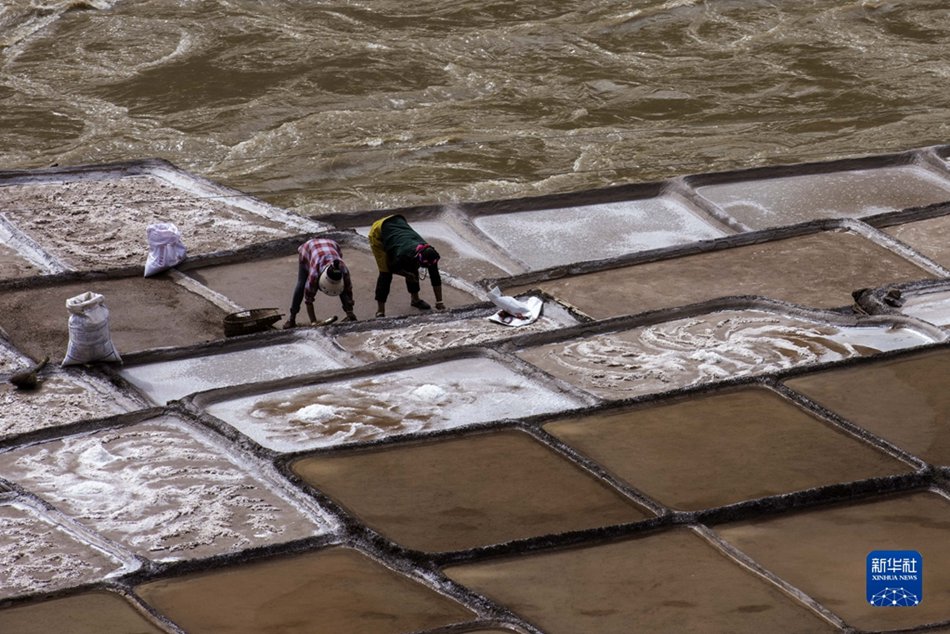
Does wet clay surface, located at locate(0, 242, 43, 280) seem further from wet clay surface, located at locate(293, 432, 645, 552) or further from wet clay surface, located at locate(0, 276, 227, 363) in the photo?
wet clay surface, located at locate(293, 432, 645, 552)

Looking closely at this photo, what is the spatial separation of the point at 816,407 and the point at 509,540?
1.68 metres

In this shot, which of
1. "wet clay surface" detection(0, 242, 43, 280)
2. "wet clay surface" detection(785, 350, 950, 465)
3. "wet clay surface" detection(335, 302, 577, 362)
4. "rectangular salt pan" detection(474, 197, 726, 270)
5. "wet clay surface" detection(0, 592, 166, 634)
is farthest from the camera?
"rectangular salt pan" detection(474, 197, 726, 270)

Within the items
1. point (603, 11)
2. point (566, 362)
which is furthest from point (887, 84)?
point (566, 362)

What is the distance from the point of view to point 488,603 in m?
4.73

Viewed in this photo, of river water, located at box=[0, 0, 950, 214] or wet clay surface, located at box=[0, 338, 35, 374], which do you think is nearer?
wet clay surface, located at box=[0, 338, 35, 374]

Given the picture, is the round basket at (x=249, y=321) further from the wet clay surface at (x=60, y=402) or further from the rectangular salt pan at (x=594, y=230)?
the rectangular salt pan at (x=594, y=230)

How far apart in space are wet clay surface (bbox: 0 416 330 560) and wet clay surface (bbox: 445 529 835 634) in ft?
2.66

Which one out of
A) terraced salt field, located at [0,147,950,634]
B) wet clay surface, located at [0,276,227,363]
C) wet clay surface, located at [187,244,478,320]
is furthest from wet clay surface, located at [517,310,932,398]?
wet clay surface, located at [0,276,227,363]

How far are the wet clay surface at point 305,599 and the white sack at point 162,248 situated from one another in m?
3.75

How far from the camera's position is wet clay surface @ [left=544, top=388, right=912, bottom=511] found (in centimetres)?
548

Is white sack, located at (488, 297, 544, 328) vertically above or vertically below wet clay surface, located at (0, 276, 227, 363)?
above

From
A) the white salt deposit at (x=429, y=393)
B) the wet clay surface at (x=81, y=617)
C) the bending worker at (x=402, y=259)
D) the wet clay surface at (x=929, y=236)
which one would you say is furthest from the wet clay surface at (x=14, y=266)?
the wet clay surface at (x=929, y=236)

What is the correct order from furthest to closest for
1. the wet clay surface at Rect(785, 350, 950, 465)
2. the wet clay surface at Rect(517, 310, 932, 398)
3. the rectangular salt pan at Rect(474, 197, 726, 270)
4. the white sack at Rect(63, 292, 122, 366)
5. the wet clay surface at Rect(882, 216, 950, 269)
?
the rectangular salt pan at Rect(474, 197, 726, 270)
the wet clay surface at Rect(882, 216, 950, 269)
the white sack at Rect(63, 292, 122, 366)
the wet clay surface at Rect(517, 310, 932, 398)
the wet clay surface at Rect(785, 350, 950, 465)

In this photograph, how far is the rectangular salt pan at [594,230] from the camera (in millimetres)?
8945
